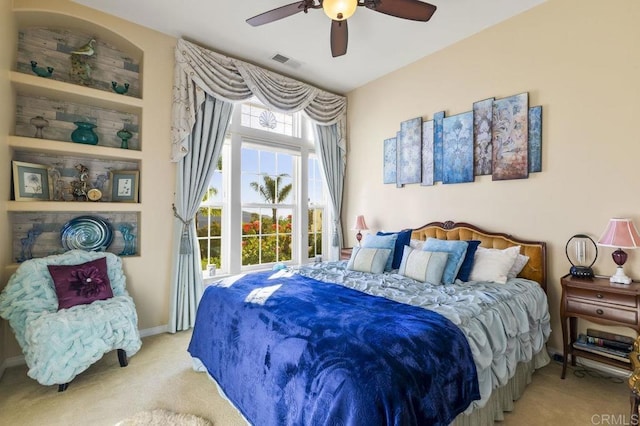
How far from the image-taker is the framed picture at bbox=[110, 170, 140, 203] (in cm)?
310

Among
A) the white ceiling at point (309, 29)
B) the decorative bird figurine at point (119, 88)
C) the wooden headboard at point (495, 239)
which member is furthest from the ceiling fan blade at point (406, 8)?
the decorative bird figurine at point (119, 88)

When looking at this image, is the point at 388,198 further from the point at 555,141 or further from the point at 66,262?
→ the point at 66,262

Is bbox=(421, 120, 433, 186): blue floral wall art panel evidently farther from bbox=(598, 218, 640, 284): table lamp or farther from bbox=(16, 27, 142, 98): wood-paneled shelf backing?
bbox=(16, 27, 142, 98): wood-paneled shelf backing

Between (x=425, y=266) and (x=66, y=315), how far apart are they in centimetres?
284

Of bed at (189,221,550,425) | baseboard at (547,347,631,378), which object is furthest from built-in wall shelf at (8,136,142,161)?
baseboard at (547,347,631,378)

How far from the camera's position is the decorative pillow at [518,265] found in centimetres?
270

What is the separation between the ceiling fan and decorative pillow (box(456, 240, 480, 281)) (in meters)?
1.96

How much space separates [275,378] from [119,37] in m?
3.53

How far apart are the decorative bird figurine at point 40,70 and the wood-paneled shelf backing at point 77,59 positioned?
10 cm

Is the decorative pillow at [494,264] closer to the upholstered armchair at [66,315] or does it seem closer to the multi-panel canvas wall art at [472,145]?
the multi-panel canvas wall art at [472,145]

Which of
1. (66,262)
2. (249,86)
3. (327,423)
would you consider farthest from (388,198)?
(66,262)

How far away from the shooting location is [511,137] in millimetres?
2932

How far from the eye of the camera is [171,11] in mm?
2861

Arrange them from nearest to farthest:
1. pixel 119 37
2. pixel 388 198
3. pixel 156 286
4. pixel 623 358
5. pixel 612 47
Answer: pixel 623 358 < pixel 612 47 < pixel 119 37 < pixel 156 286 < pixel 388 198
